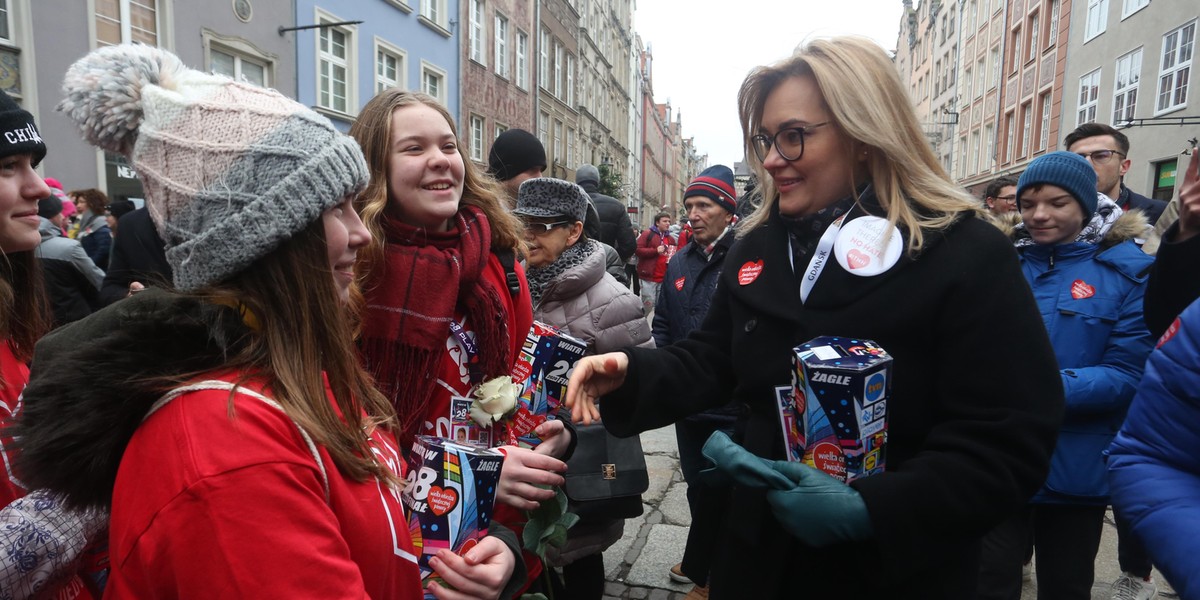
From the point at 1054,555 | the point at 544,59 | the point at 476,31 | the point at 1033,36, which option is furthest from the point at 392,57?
the point at 1033,36

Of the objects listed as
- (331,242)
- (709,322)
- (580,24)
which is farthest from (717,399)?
(580,24)

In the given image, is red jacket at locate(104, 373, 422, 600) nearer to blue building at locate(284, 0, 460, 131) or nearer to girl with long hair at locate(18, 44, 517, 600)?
girl with long hair at locate(18, 44, 517, 600)

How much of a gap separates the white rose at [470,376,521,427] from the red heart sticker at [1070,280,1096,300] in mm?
2319

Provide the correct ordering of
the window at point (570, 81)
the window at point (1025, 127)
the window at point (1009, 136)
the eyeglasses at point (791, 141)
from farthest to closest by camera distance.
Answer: the window at point (570, 81) → the window at point (1009, 136) → the window at point (1025, 127) → the eyeglasses at point (791, 141)

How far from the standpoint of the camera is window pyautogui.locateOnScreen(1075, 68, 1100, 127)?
18406 millimetres

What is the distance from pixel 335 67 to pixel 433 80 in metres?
4.33

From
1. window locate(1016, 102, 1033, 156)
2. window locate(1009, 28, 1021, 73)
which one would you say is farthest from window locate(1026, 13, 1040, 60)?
window locate(1016, 102, 1033, 156)

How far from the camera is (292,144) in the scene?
42.3 inches

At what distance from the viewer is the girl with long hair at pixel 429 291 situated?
73.0 inches

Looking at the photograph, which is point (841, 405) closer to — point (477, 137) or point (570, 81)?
point (477, 137)

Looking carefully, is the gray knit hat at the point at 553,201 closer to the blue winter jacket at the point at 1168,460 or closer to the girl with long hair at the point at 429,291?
the girl with long hair at the point at 429,291

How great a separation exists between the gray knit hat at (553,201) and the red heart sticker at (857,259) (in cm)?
163

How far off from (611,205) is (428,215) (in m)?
4.01

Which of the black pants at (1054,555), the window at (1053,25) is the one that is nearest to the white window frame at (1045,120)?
the window at (1053,25)
